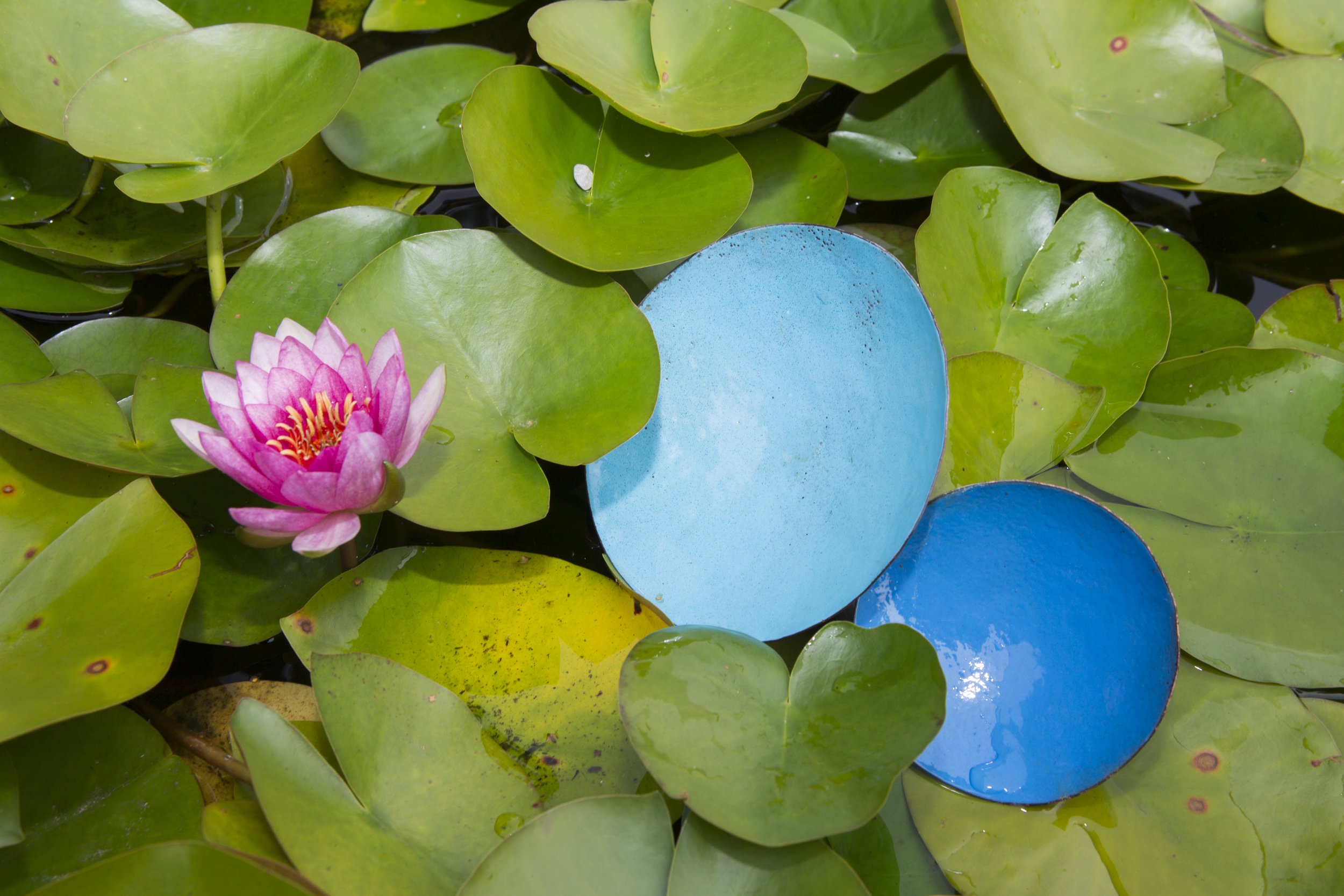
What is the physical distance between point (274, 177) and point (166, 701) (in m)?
0.91

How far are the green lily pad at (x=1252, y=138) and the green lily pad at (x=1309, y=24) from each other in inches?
11.7

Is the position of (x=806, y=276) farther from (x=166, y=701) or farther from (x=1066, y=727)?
(x=166, y=701)

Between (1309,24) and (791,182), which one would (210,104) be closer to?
(791,182)

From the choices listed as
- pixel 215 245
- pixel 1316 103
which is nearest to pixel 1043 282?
pixel 1316 103

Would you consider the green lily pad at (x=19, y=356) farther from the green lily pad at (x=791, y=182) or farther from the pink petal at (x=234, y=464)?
the green lily pad at (x=791, y=182)

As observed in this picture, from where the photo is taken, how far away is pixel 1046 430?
118cm

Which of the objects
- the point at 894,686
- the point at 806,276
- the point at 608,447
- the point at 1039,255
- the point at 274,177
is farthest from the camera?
the point at 274,177

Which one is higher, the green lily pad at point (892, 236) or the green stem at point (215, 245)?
the green stem at point (215, 245)

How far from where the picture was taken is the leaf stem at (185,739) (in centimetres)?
103

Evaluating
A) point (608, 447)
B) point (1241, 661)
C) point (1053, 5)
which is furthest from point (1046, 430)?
point (1053, 5)

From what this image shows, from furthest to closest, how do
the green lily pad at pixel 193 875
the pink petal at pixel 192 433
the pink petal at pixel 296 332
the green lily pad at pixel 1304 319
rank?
the green lily pad at pixel 1304 319, the pink petal at pixel 296 332, the pink petal at pixel 192 433, the green lily pad at pixel 193 875

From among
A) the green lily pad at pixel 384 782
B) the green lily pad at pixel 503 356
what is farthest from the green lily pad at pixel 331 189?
the green lily pad at pixel 384 782

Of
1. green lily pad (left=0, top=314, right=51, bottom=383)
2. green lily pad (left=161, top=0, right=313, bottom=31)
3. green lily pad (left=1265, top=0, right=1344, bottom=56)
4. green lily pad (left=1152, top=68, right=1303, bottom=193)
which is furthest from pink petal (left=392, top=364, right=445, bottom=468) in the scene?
green lily pad (left=1265, top=0, right=1344, bottom=56)

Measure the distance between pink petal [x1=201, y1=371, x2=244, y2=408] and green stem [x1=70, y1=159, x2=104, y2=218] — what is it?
2.14 feet
